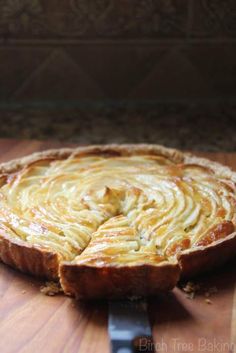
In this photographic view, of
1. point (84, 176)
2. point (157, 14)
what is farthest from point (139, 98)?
point (84, 176)

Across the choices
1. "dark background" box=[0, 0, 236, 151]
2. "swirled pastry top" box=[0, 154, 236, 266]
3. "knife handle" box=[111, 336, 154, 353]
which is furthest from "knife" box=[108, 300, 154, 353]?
"dark background" box=[0, 0, 236, 151]

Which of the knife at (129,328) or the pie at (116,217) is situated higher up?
the pie at (116,217)

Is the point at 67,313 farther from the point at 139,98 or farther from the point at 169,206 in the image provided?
the point at 139,98

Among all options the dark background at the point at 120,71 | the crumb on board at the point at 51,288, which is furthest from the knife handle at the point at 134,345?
the dark background at the point at 120,71

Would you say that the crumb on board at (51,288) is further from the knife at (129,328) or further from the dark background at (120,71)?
the dark background at (120,71)

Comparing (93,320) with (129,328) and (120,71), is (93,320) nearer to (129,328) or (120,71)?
(129,328)
